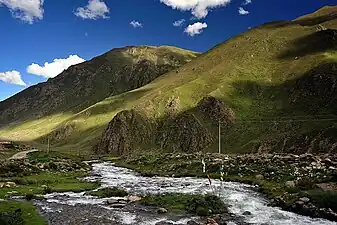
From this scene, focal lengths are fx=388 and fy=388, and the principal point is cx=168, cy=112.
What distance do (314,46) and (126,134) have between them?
10140 cm

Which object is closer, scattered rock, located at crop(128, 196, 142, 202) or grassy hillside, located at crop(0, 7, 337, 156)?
scattered rock, located at crop(128, 196, 142, 202)

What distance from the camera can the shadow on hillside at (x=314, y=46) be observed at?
182950mm

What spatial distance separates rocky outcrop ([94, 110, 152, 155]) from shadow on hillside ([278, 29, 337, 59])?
79016 mm

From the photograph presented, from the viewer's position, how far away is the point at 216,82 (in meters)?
182

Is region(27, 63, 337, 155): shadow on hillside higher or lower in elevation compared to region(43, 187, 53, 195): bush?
higher

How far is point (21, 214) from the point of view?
30.0 m

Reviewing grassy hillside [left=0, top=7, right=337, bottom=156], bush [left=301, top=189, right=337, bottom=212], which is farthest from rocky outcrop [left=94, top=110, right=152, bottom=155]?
bush [left=301, top=189, right=337, bottom=212]

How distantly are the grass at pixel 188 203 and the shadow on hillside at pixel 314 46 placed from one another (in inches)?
6318

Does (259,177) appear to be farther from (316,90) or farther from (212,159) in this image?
(316,90)

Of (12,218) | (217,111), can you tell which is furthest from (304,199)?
(217,111)

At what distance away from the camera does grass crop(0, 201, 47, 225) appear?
26.7 metres

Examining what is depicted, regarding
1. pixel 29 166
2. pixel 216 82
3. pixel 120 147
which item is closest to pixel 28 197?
pixel 29 166

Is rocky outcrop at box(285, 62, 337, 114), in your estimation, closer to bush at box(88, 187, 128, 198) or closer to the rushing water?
the rushing water

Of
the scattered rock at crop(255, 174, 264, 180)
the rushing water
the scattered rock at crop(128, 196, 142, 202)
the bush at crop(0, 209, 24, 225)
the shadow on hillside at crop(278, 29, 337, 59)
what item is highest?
the shadow on hillside at crop(278, 29, 337, 59)
